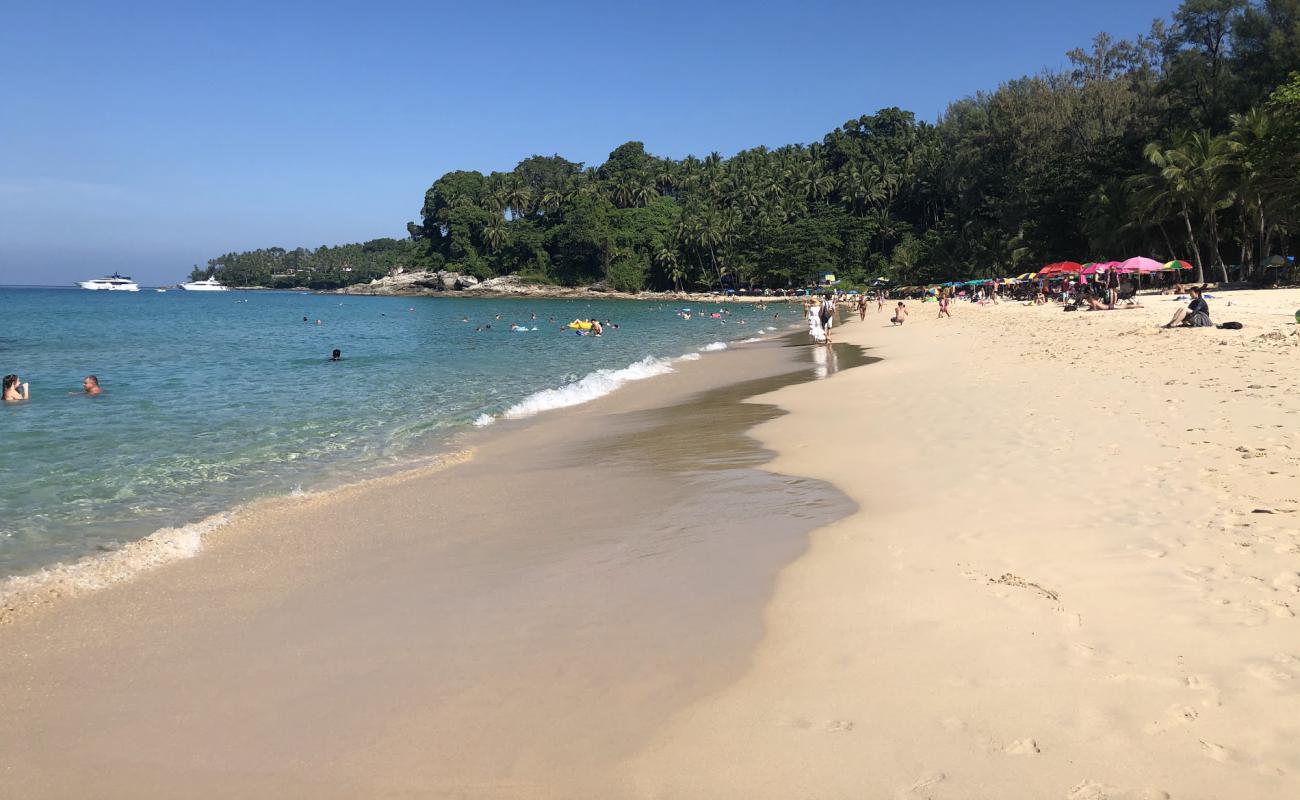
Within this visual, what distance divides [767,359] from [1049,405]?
14.9 metres

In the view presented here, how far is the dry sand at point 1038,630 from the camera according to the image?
10.2ft

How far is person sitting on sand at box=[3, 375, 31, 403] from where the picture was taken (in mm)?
16609

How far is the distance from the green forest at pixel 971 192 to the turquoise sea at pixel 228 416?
96.5 ft

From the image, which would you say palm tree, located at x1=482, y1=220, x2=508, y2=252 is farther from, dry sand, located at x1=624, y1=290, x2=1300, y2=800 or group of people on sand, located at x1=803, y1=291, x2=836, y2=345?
dry sand, located at x1=624, y1=290, x2=1300, y2=800

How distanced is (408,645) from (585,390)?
14097 millimetres

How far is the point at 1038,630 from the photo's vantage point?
417 cm

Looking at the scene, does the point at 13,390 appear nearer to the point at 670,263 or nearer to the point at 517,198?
the point at 670,263

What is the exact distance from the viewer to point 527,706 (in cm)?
390

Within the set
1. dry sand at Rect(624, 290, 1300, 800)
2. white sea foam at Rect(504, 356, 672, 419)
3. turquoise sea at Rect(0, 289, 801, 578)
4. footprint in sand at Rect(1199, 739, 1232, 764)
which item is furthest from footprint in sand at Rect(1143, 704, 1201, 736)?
white sea foam at Rect(504, 356, 672, 419)

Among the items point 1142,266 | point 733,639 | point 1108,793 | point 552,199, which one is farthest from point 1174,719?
point 552,199

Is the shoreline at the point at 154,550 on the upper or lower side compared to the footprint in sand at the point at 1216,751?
lower

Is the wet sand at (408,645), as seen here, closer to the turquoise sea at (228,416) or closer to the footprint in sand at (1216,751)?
the turquoise sea at (228,416)

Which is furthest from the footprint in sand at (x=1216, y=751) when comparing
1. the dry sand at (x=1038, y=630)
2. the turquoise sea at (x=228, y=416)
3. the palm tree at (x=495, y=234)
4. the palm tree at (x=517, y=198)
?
the palm tree at (x=517, y=198)

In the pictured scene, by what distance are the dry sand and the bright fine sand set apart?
20 millimetres
